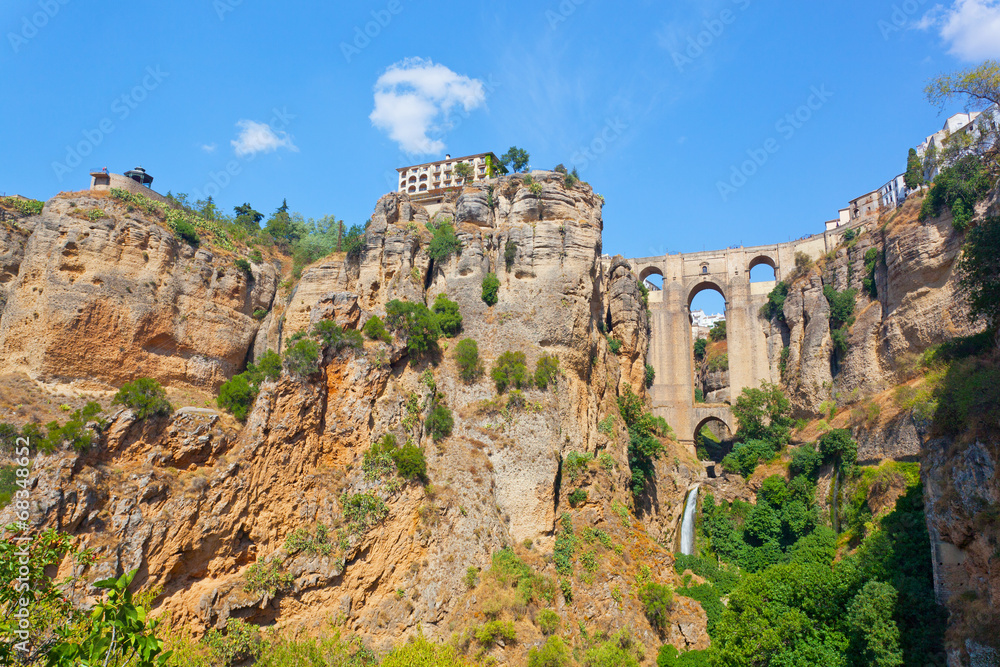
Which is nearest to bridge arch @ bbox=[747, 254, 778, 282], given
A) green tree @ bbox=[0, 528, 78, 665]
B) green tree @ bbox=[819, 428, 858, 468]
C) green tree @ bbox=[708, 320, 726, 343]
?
green tree @ bbox=[708, 320, 726, 343]

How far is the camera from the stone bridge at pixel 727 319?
5081 cm

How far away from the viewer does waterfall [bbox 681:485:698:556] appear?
39.5 m

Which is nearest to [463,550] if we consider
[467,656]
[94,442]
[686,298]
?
[467,656]

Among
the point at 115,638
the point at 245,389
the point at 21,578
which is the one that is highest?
the point at 245,389

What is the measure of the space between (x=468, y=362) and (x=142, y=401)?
14768 millimetres

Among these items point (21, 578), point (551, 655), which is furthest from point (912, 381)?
point (21, 578)

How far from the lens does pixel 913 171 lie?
4503cm

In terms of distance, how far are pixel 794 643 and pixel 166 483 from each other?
81.3ft

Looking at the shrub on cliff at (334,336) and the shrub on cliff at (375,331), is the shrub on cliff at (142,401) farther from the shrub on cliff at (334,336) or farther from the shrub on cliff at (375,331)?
the shrub on cliff at (375,331)

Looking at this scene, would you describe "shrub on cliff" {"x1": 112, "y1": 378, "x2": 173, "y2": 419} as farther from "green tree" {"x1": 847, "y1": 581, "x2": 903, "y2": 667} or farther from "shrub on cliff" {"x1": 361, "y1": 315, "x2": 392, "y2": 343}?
"green tree" {"x1": 847, "y1": 581, "x2": 903, "y2": 667}

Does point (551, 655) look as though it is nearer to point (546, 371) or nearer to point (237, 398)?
point (546, 371)

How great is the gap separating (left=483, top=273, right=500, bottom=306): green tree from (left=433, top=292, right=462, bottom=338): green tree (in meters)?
1.71

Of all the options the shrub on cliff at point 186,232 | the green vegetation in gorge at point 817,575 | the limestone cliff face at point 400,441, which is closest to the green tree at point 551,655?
the limestone cliff face at point 400,441

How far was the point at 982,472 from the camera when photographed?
63.8ft
